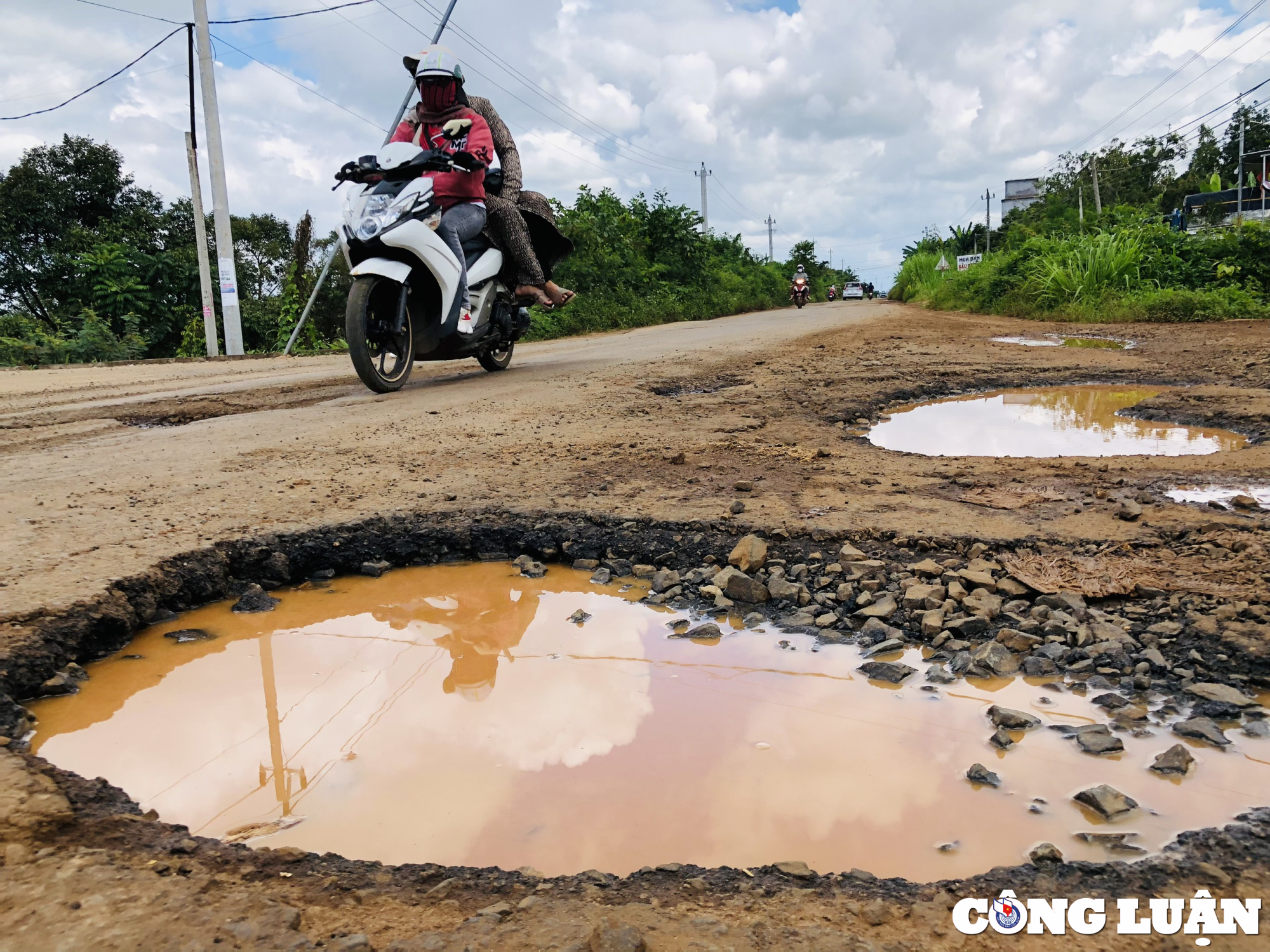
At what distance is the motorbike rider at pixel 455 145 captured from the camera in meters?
5.77

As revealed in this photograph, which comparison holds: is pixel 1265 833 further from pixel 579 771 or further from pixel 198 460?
pixel 198 460

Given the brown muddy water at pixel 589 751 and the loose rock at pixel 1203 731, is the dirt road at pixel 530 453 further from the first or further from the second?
the loose rock at pixel 1203 731

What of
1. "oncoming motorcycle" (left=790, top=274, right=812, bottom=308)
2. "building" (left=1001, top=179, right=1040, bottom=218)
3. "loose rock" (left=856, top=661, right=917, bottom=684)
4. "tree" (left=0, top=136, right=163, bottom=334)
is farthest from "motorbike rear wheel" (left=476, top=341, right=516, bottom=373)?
"building" (left=1001, top=179, right=1040, bottom=218)

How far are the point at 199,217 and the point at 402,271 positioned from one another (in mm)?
12003

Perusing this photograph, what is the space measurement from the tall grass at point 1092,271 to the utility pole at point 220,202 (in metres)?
12.7

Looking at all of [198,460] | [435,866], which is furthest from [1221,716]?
[198,460]

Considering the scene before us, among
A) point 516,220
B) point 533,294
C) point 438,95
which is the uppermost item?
point 438,95

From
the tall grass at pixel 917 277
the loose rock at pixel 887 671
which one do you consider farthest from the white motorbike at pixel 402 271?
the tall grass at pixel 917 277

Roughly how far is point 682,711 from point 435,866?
712 millimetres

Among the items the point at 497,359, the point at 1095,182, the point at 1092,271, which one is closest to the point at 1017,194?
the point at 1095,182

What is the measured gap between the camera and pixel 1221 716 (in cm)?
176

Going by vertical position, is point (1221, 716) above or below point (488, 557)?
below

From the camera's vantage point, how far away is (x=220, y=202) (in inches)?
520

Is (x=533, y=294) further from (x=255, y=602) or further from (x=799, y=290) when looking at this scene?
(x=799, y=290)
